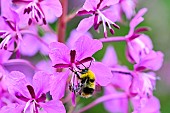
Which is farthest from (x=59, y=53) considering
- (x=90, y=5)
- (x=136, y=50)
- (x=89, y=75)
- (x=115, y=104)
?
(x=115, y=104)

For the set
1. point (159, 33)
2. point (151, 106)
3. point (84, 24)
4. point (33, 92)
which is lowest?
point (151, 106)

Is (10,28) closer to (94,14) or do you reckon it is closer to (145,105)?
(94,14)

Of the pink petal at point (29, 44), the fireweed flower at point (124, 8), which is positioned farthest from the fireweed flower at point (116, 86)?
the pink petal at point (29, 44)

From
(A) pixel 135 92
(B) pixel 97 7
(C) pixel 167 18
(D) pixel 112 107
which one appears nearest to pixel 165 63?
(C) pixel 167 18

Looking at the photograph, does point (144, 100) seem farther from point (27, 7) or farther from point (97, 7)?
point (27, 7)

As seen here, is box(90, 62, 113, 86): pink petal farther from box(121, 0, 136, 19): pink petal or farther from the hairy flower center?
box(121, 0, 136, 19): pink petal

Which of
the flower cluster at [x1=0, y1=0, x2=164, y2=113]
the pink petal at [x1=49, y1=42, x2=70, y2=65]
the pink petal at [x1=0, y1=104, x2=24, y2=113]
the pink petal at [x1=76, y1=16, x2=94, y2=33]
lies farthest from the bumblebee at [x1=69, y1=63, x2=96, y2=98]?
the pink petal at [x1=0, y1=104, x2=24, y2=113]

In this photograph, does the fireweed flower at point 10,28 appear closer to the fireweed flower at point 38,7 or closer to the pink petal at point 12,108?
the fireweed flower at point 38,7
